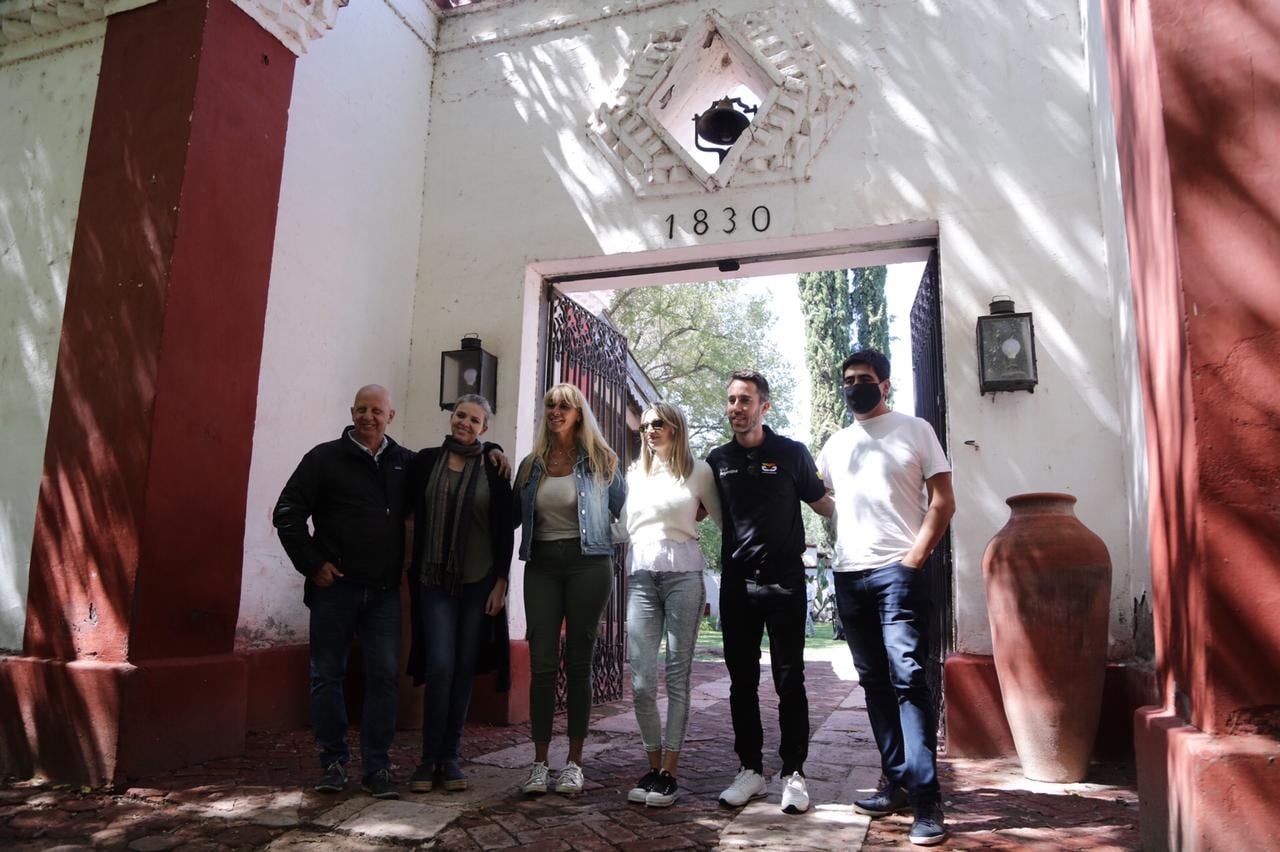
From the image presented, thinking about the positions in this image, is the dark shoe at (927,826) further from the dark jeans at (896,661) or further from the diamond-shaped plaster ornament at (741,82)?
the diamond-shaped plaster ornament at (741,82)

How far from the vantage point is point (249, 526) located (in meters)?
4.56

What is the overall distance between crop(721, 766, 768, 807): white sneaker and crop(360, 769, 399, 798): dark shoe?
4.18 feet

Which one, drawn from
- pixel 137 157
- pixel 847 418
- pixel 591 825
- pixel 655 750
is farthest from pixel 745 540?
pixel 847 418

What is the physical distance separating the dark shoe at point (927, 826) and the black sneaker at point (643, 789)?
954 mm

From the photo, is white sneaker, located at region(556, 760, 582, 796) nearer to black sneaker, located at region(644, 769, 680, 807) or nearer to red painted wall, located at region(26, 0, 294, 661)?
black sneaker, located at region(644, 769, 680, 807)

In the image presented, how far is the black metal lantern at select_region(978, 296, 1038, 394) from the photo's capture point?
4.64 metres

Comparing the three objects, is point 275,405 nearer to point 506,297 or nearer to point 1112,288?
point 506,297

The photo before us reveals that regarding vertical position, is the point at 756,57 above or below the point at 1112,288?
above

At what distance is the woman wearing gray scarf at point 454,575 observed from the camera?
3.62 meters

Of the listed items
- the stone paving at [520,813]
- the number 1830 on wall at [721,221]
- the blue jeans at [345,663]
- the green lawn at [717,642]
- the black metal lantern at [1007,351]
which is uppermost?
the number 1830 on wall at [721,221]

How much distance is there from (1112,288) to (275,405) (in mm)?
4456

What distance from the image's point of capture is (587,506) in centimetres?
367

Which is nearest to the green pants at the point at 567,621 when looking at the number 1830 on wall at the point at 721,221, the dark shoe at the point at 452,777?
the dark shoe at the point at 452,777

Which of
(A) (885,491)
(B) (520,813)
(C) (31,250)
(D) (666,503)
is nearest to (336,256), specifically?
(C) (31,250)
